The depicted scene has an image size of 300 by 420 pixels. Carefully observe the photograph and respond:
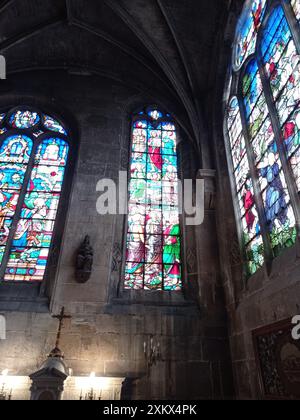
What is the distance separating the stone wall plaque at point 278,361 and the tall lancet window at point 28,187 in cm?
486

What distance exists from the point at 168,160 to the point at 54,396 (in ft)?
21.2

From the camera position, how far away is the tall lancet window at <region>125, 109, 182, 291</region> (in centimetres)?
707

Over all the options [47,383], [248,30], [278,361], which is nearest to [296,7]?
[248,30]

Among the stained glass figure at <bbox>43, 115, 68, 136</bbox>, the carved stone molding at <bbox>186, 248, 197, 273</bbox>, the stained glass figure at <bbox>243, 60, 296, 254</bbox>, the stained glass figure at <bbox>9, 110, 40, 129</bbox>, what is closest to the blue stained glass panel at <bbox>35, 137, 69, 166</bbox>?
the stained glass figure at <bbox>43, 115, 68, 136</bbox>

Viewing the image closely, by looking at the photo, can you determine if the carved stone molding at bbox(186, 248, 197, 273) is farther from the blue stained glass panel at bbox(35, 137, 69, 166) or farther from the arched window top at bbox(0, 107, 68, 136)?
the arched window top at bbox(0, 107, 68, 136)

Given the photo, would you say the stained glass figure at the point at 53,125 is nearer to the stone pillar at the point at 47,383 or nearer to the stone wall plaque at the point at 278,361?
the stone pillar at the point at 47,383

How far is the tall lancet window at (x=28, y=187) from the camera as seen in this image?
7.09 meters

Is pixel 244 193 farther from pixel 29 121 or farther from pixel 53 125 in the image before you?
pixel 29 121

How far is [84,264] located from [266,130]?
15.3ft

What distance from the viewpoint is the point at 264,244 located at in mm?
5164

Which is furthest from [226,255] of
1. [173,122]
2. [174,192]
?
[173,122]

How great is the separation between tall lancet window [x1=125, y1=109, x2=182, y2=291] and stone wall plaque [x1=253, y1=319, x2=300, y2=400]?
249 centimetres

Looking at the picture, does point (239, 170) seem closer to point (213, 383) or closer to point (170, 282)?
point (170, 282)

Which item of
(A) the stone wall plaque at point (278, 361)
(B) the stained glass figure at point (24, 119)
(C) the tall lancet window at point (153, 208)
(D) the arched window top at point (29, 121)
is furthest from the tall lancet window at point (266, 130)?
(B) the stained glass figure at point (24, 119)
